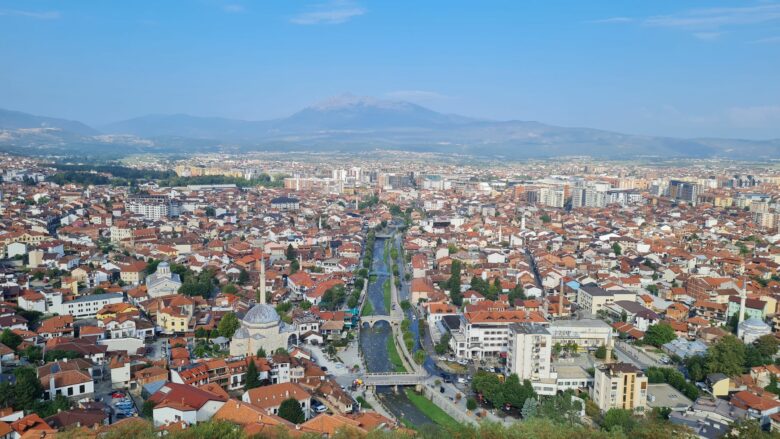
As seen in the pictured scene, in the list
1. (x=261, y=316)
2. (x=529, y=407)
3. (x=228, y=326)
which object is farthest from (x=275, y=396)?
(x=529, y=407)

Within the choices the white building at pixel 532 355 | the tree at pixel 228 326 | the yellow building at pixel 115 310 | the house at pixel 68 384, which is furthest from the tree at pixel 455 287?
the house at pixel 68 384

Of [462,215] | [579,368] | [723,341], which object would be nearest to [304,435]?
[579,368]

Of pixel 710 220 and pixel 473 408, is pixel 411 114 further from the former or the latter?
pixel 473 408

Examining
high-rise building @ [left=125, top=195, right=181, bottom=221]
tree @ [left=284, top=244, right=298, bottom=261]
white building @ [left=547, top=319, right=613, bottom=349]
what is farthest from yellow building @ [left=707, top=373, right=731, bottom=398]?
high-rise building @ [left=125, top=195, right=181, bottom=221]

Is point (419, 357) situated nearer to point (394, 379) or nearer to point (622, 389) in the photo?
point (394, 379)

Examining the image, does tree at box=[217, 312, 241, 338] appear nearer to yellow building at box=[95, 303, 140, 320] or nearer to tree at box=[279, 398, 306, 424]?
yellow building at box=[95, 303, 140, 320]

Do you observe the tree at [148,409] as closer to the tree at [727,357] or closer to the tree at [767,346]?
the tree at [727,357]
